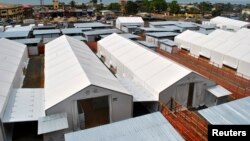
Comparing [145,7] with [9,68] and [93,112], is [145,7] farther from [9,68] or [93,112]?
[93,112]

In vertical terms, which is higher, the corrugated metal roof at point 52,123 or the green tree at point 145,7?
the green tree at point 145,7

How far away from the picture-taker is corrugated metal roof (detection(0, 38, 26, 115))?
55.8 feet

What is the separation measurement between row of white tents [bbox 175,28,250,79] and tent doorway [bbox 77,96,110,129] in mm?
18301

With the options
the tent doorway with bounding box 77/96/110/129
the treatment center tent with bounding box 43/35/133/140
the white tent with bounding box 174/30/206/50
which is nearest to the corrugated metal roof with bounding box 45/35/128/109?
the treatment center tent with bounding box 43/35/133/140

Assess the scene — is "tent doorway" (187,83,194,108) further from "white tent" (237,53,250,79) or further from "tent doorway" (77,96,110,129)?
"white tent" (237,53,250,79)

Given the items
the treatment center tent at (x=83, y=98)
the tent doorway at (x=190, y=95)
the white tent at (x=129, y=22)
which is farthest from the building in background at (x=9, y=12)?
the tent doorway at (x=190, y=95)

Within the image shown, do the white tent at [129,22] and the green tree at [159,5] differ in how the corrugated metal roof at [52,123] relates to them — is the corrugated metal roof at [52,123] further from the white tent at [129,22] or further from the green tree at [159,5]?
the green tree at [159,5]

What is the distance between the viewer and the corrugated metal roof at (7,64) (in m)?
17.0

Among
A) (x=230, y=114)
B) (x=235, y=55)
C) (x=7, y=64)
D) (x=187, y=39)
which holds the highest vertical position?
(x=187, y=39)

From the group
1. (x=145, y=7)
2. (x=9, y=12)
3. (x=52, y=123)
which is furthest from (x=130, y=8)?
(x=52, y=123)

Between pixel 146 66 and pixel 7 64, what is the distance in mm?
14163

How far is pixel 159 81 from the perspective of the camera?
62.9ft

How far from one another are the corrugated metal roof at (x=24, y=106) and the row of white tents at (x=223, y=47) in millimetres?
22838

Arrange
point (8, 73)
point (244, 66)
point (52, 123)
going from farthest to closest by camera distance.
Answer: point (244, 66) < point (8, 73) < point (52, 123)
